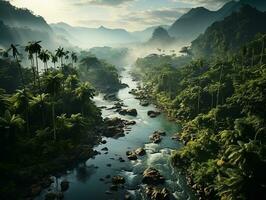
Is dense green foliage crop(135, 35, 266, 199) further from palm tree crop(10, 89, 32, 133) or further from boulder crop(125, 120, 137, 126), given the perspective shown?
palm tree crop(10, 89, 32, 133)

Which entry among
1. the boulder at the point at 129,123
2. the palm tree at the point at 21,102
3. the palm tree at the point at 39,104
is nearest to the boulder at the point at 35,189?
the palm tree at the point at 21,102

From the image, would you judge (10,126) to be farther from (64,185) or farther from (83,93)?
(83,93)

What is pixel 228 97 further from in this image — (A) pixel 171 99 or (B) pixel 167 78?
(B) pixel 167 78

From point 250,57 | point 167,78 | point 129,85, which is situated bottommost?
point 129,85

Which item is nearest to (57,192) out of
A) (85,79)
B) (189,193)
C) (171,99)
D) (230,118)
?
(189,193)

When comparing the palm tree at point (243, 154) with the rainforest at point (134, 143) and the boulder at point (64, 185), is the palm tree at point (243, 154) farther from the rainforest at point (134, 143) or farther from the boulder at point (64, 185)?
the boulder at point (64, 185)

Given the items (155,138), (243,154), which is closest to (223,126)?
(155,138)

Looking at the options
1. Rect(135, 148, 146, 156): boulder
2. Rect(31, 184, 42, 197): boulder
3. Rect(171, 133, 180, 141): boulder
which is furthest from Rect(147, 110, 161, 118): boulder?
Rect(31, 184, 42, 197): boulder
